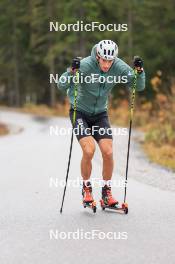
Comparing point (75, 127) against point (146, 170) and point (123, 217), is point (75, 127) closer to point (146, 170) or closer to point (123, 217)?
point (123, 217)

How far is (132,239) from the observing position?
6.23 meters

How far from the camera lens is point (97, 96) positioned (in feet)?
24.7

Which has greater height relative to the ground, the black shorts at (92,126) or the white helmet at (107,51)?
the white helmet at (107,51)

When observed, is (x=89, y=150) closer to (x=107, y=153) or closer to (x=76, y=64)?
(x=107, y=153)

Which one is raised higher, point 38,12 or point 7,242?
point 38,12

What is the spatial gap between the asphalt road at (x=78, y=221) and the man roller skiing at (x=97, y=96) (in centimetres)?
58

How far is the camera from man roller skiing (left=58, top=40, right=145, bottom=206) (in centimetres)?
730

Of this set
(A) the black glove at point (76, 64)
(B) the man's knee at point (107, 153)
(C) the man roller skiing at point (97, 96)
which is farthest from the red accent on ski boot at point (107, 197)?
(A) the black glove at point (76, 64)

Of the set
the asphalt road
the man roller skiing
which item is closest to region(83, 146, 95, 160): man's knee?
the man roller skiing

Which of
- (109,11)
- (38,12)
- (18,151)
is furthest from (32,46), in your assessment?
(18,151)

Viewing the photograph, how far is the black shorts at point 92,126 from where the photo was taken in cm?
767

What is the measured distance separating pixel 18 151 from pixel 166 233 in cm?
918

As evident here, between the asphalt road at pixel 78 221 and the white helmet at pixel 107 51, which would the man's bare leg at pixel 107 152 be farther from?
the white helmet at pixel 107 51

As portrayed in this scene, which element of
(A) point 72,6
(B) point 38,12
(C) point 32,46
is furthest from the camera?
(C) point 32,46
